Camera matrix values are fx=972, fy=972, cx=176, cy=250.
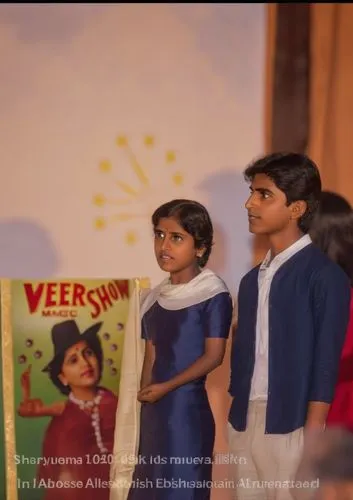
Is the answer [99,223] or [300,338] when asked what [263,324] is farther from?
[99,223]

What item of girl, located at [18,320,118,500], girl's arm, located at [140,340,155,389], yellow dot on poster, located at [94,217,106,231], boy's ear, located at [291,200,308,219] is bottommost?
girl, located at [18,320,118,500]

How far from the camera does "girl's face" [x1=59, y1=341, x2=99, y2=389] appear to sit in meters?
2.50

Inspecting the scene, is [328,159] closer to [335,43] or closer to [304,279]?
[335,43]

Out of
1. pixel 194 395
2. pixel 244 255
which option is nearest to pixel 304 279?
pixel 194 395

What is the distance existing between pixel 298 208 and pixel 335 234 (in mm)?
223

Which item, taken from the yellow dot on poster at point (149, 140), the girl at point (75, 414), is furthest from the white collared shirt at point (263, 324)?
the yellow dot on poster at point (149, 140)

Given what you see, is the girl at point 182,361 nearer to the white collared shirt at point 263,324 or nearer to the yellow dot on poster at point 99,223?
the white collared shirt at point 263,324

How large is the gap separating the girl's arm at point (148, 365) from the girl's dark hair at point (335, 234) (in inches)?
18.0

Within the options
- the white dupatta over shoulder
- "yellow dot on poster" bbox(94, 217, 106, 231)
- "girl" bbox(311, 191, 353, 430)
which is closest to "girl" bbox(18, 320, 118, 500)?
the white dupatta over shoulder

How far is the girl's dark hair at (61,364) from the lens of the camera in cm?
249

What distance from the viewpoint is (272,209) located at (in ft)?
6.98

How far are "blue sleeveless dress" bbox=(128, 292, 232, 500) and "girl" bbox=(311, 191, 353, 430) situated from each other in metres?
0.27

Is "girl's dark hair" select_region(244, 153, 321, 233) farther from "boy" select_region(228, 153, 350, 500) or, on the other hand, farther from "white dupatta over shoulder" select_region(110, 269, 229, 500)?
"white dupatta over shoulder" select_region(110, 269, 229, 500)

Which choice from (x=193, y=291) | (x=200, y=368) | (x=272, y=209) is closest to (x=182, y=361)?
(x=200, y=368)
